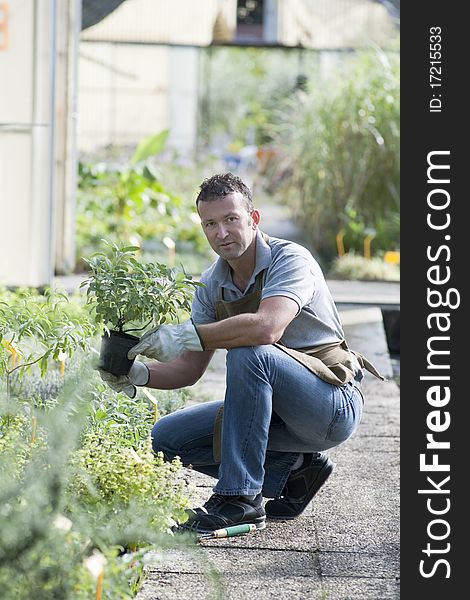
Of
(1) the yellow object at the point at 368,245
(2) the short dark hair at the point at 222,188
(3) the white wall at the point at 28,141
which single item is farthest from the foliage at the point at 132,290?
(1) the yellow object at the point at 368,245

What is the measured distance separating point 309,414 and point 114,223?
22.5ft

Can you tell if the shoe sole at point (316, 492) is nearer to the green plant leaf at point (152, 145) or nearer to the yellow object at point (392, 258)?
the yellow object at point (392, 258)

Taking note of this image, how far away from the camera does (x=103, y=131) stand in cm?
1900

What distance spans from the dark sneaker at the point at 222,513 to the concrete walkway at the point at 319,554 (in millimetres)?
57

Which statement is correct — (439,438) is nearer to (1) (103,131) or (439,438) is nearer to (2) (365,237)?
(2) (365,237)

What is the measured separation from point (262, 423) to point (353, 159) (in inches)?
290

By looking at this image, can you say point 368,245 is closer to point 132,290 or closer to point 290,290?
point 290,290

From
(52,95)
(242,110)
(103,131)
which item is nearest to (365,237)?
(52,95)

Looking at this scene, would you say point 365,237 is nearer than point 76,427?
No

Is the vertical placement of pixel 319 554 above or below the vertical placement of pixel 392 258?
below

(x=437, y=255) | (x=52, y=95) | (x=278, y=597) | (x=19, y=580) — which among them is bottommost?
(x=278, y=597)

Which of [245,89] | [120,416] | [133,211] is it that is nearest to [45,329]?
[120,416]

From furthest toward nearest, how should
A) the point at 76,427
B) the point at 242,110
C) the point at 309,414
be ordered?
1. the point at 242,110
2. the point at 309,414
3. the point at 76,427

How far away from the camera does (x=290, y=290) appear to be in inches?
144
